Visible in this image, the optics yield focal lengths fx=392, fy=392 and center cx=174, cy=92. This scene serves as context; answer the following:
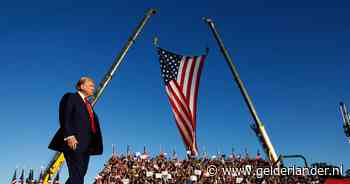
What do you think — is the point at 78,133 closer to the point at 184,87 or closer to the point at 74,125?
the point at 74,125

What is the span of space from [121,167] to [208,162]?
5.74 m

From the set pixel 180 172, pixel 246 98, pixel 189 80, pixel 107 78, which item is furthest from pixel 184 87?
pixel 246 98

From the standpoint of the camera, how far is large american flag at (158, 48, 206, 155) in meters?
23.5

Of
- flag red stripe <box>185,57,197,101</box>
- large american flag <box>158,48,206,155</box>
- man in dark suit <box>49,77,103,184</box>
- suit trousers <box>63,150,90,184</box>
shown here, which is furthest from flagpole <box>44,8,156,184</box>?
suit trousers <box>63,150,90,184</box>

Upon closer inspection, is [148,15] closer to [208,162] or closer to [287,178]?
[208,162]

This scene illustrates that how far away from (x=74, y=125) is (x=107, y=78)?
26.2 metres

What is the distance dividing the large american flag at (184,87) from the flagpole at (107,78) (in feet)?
20.8

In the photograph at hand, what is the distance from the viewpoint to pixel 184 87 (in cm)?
2427

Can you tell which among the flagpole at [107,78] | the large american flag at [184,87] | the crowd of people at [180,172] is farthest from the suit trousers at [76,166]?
the flagpole at [107,78]

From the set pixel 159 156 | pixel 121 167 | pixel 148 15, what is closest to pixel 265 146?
pixel 159 156

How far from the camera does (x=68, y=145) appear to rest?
15.4 feet

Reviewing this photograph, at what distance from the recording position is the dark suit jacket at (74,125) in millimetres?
4805

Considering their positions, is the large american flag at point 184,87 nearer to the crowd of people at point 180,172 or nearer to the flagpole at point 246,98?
the crowd of people at point 180,172

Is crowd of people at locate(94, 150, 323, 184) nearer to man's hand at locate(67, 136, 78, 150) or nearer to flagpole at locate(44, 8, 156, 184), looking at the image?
flagpole at locate(44, 8, 156, 184)
